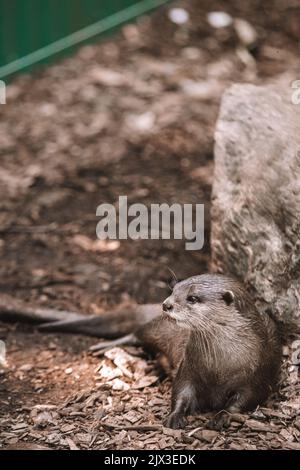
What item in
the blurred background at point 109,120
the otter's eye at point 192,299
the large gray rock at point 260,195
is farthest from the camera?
the blurred background at point 109,120

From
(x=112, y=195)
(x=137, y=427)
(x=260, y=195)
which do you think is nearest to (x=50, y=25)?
(x=112, y=195)

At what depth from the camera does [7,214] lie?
579cm

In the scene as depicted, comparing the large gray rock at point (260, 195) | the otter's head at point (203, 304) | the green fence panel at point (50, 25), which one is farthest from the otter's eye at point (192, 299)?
the green fence panel at point (50, 25)

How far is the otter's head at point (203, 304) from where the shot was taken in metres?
3.69

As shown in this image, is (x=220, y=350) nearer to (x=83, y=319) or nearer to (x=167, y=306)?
(x=167, y=306)

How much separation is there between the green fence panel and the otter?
3.70 metres

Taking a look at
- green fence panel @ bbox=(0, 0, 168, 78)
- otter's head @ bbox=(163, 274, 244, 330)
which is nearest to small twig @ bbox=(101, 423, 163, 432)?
otter's head @ bbox=(163, 274, 244, 330)

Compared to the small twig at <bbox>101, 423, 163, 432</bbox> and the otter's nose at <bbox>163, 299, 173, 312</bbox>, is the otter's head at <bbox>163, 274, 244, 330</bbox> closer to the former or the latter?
the otter's nose at <bbox>163, 299, 173, 312</bbox>

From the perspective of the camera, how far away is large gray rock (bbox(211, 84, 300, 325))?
384 centimetres

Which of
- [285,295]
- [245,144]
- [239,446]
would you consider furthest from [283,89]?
[239,446]

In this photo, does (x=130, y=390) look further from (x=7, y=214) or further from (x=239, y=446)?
(x=7, y=214)

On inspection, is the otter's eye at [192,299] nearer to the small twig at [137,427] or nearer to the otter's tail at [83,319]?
the small twig at [137,427]

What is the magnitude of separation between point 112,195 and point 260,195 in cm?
203

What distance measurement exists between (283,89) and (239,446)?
84.7 inches
